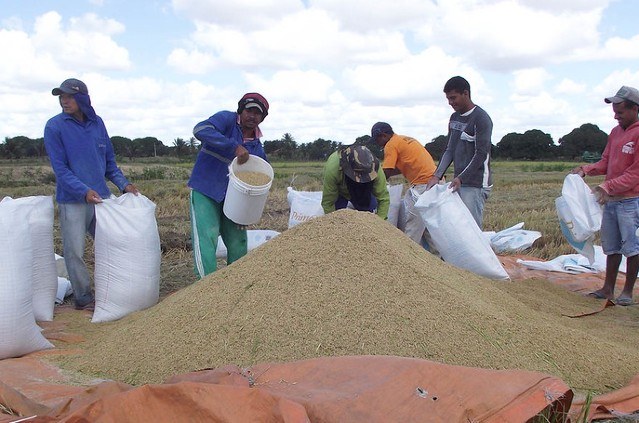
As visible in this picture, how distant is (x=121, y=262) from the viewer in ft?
11.3

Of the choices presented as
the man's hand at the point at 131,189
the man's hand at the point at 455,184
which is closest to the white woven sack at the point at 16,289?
the man's hand at the point at 131,189

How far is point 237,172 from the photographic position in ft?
11.8

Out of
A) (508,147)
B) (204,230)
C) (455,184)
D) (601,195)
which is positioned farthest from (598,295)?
(508,147)

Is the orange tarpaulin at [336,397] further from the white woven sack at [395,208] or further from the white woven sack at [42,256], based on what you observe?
the white woven sack at [395,208]

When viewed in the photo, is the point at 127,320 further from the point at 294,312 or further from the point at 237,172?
the point at 294,312

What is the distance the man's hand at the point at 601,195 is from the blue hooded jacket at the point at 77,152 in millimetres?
2843

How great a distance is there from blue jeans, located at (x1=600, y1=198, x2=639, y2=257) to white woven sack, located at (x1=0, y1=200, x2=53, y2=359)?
3136 mm

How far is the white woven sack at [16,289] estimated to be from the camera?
269 cm

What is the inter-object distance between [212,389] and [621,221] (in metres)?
2.99

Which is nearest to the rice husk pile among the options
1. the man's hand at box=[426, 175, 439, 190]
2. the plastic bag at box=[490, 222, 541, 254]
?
the man's hand at box=[426, 175, 439, 190]

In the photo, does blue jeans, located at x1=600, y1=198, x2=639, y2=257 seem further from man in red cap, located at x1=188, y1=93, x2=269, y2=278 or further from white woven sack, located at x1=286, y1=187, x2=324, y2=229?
man in red cap, located at x1=188, y1=93, x2=269, y2=278

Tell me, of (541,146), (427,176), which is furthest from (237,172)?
(541,146)

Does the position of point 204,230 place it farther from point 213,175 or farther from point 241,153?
point 241,153

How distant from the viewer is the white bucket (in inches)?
133
